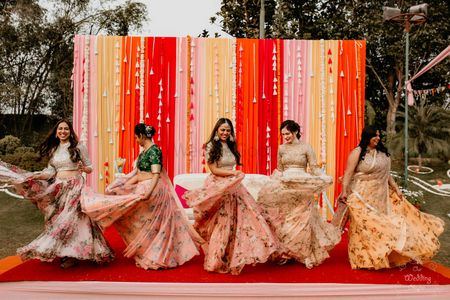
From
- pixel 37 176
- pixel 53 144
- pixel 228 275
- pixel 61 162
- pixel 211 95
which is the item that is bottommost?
pixel 228 275

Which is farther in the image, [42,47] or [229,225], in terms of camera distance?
[42,47]

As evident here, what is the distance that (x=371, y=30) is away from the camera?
41.7 feet

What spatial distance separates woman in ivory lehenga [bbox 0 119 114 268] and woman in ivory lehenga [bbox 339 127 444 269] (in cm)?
216

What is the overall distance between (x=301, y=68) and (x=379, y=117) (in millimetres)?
8666

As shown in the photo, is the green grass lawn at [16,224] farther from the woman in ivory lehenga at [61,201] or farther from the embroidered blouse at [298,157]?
the embroidered blouse at [298,157]

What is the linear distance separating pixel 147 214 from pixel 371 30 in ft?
35.5

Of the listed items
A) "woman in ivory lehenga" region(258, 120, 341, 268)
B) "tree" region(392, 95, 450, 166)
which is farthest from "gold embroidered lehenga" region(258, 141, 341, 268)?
"tree" region(392, 95, 450, 166)

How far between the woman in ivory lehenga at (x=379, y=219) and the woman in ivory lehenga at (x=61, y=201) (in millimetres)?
2160

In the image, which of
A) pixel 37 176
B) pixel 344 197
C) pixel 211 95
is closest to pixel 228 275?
pixel 344 197

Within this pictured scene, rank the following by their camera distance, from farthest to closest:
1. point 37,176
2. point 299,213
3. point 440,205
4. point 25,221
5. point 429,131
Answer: point 429,131
point 440,205
point 25,221
point 299,213
point 37,176

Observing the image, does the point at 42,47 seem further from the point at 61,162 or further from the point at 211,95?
the point at 61,162

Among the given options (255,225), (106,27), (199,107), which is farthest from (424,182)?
(106,27)

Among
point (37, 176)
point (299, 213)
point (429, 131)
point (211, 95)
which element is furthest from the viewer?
point (429, 131)

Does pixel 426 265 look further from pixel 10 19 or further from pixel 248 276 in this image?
pixel 10 19
